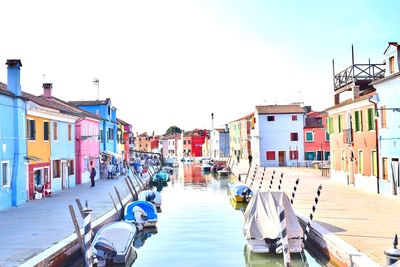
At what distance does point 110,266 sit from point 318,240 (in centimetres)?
658

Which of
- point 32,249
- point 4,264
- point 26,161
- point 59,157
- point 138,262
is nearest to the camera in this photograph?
point 4,264

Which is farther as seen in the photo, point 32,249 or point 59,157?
point 59,157

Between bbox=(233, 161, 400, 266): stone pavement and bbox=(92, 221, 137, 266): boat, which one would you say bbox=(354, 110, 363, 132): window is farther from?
bbox=(92, 221, 137, 266): boat

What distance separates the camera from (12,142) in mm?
23297

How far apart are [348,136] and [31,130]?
1995 cm

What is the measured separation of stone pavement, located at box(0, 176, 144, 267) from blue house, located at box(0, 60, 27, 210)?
799mm

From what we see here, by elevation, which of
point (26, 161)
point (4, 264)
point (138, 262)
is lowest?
point (138, 262)

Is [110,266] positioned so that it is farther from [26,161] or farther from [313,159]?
[313,159]

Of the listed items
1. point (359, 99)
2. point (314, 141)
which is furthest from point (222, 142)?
point (359, 99)

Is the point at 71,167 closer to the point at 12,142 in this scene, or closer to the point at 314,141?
the point at 12,142

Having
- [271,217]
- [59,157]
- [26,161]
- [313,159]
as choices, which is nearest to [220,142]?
[313,159]

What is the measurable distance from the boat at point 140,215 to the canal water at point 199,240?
55 centimetres

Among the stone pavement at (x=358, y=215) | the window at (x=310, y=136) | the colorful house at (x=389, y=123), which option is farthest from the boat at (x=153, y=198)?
the window at (x=310, y=136)

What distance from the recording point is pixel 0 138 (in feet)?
71.4
